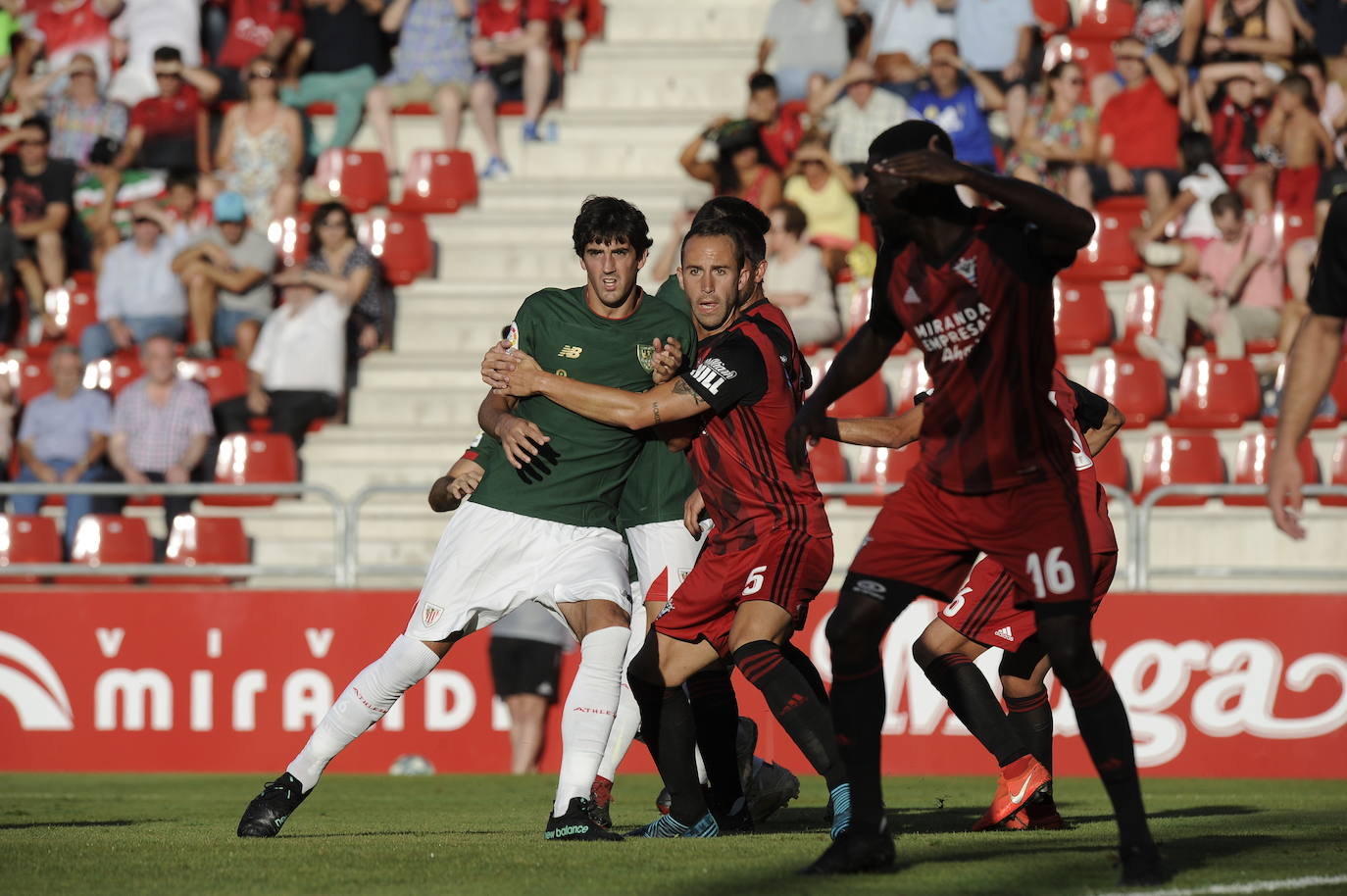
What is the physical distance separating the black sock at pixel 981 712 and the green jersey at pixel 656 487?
4.76 feet

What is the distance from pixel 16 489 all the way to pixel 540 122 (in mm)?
7386

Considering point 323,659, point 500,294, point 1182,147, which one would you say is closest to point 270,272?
point 500,294

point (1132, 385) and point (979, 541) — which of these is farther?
point (1132, 385)

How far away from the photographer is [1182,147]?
54.3 ft

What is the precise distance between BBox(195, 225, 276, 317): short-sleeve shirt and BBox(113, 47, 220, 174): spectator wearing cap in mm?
2005

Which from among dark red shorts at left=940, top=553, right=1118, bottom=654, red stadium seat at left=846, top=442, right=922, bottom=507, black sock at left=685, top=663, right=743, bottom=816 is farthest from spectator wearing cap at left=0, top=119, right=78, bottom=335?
dark red shorts at left=940, top=553, right=1118, bottom=654

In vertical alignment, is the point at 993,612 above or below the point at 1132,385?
below

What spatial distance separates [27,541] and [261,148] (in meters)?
5.06

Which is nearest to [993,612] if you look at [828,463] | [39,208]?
[828,463]

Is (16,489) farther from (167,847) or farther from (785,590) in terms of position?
(785,590)

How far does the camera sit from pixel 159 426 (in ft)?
48.4

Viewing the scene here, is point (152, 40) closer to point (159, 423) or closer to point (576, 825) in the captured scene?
point (159, 423)

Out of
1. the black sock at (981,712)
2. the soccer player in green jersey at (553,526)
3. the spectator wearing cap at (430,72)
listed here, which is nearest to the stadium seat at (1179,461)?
the black sock at (981,712)

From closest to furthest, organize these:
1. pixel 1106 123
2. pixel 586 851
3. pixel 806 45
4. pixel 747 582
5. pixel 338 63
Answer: pixel 586 851 < pixel 747 582 < pixel 1106 123 < pixel 806 45 < pixel 338 63
